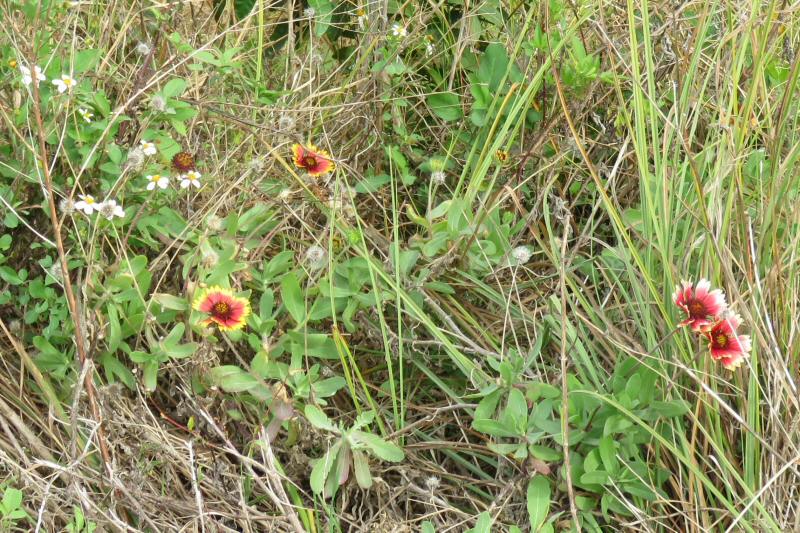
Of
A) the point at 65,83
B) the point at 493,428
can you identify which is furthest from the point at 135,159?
the point at 493,428

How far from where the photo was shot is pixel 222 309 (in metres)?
1.46

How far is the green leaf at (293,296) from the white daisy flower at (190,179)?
9.9 inches

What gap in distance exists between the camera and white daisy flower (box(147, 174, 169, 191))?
1.57 m

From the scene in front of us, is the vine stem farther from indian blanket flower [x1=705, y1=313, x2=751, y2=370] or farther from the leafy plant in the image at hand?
indian blanket flower [x1=705, y1=313, x2=751, y2=370]

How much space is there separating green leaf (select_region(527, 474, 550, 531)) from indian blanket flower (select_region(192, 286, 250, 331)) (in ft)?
1.61

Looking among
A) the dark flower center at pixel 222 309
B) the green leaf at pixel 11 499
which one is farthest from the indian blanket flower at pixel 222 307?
the green leaf at pixel 11 499

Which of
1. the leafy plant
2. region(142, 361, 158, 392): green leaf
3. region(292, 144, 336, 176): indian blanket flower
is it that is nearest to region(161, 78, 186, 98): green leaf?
region(292, 144, 336, 176): indian blanket flower

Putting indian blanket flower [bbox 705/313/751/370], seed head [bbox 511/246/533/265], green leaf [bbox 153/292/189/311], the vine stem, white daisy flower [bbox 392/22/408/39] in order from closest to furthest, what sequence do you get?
1. indian blanket flower [bbox 705/313/751/370]
2. the vine stem
3. green leaf [bbox 153/292/189/311]
4. seed head [bbox 511/246/533/265]
5. white daisy flower [bbox 392/22/408/39]

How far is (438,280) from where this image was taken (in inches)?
66.0

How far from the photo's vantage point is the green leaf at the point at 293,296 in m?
1.51

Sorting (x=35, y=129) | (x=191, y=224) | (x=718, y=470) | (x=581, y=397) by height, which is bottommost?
(x=718, y=470)

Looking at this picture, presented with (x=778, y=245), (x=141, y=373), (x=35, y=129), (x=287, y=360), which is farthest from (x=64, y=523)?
(x=778, y=245)

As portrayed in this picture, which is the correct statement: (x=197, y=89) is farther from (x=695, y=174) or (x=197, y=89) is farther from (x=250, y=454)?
(x=695, y=174)

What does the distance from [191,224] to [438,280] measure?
44 centimetres
